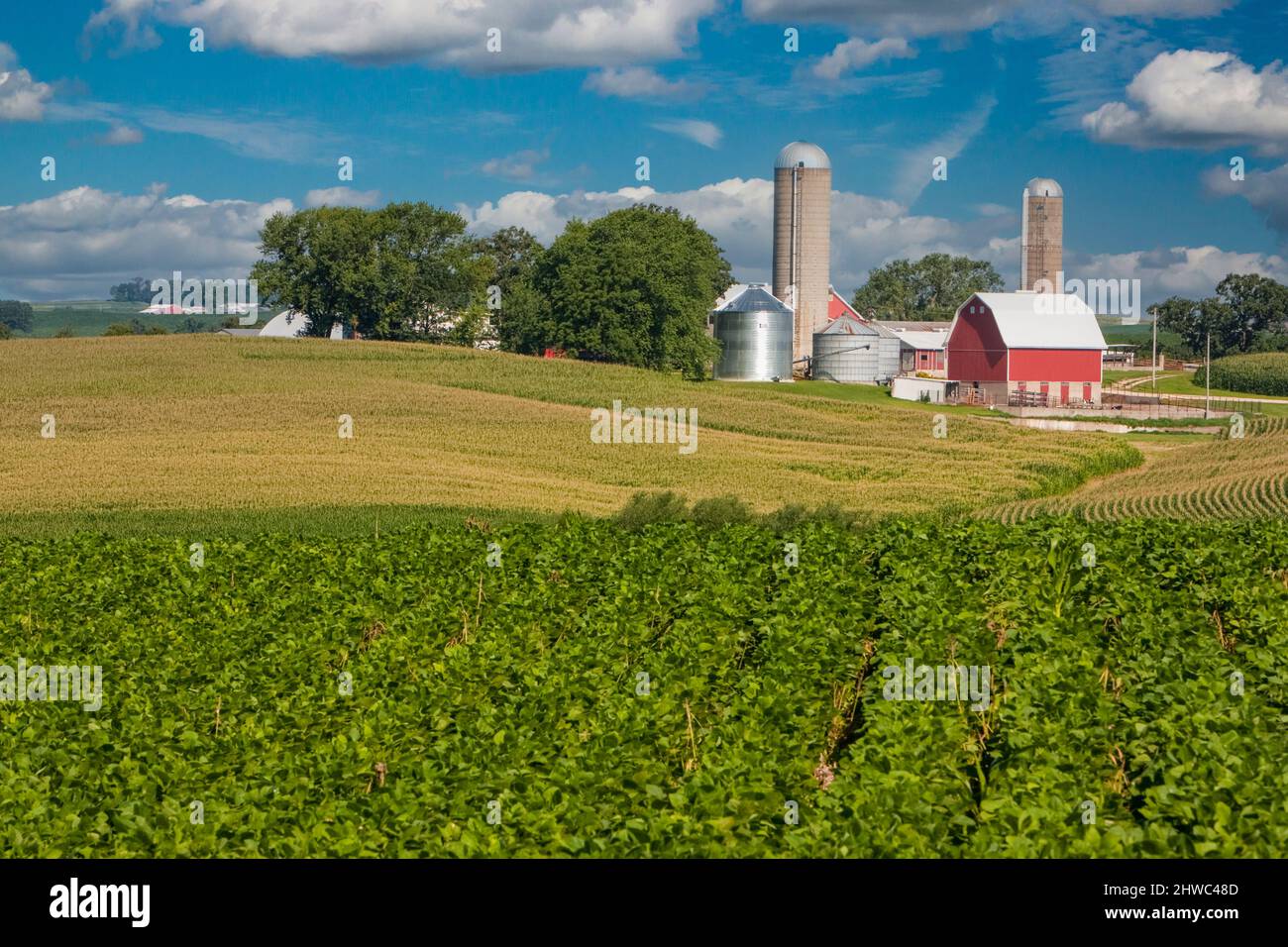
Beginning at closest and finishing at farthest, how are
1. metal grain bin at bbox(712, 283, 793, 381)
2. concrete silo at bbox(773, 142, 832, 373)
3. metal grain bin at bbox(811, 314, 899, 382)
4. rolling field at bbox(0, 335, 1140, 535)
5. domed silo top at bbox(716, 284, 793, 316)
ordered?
rolling field at bbox(0, 335, 1140, 535) → domed silo top at bbox(716, 284, 793, 316) → metal grain bin at bbox(712, 283, 793, 381) → metal grain bin at bbox(811, 314, 899, 382) → concrete silo at bbox(773, 142, 832, 373)

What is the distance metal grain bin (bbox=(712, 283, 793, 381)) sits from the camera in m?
101

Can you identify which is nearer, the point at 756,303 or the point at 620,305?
the point at 620,305

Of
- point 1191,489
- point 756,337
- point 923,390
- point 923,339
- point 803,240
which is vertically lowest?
point 1191,489

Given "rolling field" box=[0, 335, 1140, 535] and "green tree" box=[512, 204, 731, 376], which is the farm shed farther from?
"green tree" box=[512, 204, 731, 376]

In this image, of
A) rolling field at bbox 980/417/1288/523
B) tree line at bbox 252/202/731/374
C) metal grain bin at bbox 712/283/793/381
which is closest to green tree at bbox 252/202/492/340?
tree line at bbox 252/202/731/374

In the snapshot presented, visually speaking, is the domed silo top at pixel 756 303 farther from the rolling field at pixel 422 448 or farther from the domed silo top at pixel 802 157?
the rolling field at pixel 422 448

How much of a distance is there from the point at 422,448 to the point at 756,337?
56.3 metres

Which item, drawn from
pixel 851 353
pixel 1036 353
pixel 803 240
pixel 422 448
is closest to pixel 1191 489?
pixel 422 448

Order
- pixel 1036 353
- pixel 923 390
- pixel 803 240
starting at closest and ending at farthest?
pixel 1036 353 < pixel 923 390 < pixel 803 240

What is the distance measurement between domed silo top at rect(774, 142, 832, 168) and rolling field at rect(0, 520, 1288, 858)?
301ft

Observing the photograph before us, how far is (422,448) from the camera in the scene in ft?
158

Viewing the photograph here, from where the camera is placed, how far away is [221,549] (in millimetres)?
23219

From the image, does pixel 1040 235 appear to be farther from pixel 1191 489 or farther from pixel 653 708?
pixel 653 708
